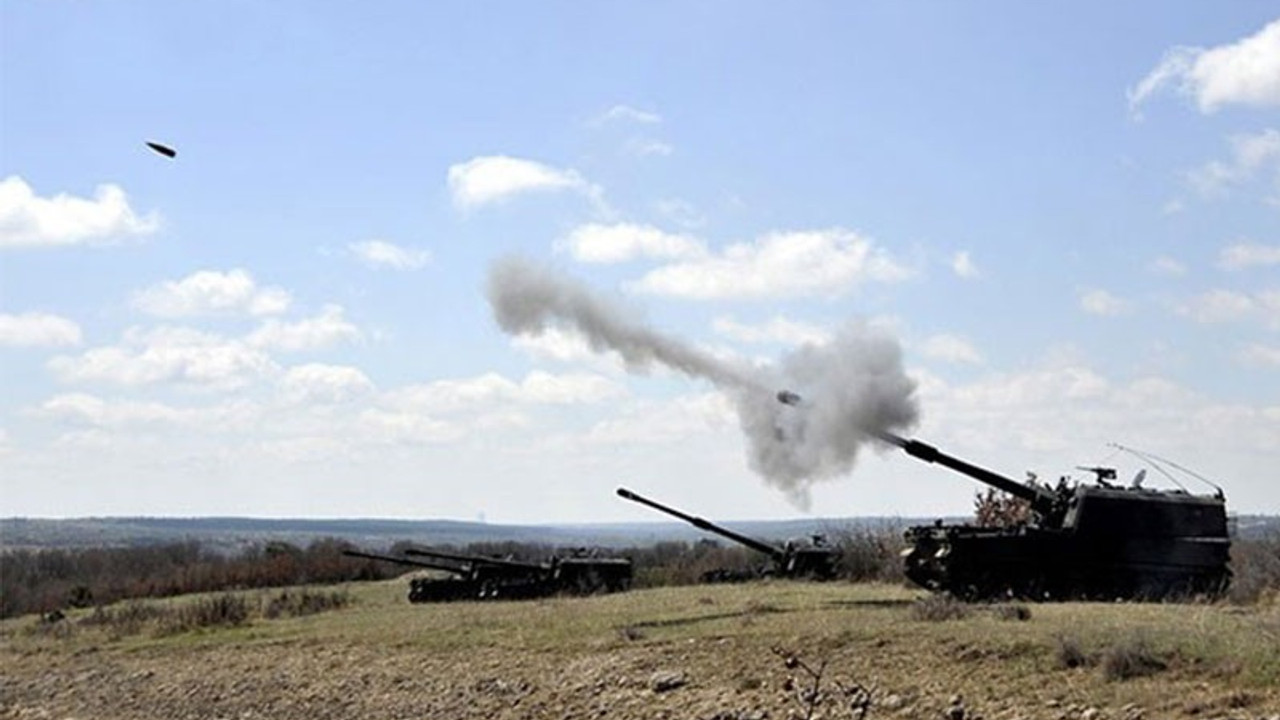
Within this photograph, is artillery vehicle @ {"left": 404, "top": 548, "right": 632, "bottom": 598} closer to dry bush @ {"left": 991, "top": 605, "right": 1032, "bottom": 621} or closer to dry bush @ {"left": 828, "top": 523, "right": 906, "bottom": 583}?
dry bush @ {"left": 828, "top": 523, "right": 906, "bottom": 583}

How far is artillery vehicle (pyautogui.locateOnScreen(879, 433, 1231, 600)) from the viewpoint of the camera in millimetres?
31516

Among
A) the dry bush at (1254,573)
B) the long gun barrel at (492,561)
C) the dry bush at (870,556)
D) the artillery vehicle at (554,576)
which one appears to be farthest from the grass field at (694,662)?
the long gun barrel at (492,561)

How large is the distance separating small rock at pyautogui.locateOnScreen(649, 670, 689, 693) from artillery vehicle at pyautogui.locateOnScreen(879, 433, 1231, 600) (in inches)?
307

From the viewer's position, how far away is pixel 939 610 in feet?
88.5

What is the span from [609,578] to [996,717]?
25664mm

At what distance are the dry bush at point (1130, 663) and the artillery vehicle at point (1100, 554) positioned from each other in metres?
10.7

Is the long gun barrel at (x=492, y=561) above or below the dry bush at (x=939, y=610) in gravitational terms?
above

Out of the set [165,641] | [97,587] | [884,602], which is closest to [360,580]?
[97,587]

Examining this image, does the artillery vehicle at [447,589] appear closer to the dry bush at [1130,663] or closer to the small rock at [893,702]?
the small rock at [893,702]

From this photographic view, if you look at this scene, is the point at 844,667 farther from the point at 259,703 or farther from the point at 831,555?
the point at 831,555

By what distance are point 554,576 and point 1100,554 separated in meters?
16.1

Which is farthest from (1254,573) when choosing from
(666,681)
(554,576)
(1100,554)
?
(554,576)

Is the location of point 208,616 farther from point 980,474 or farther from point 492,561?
point 980,474

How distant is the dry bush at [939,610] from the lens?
26.6 m
